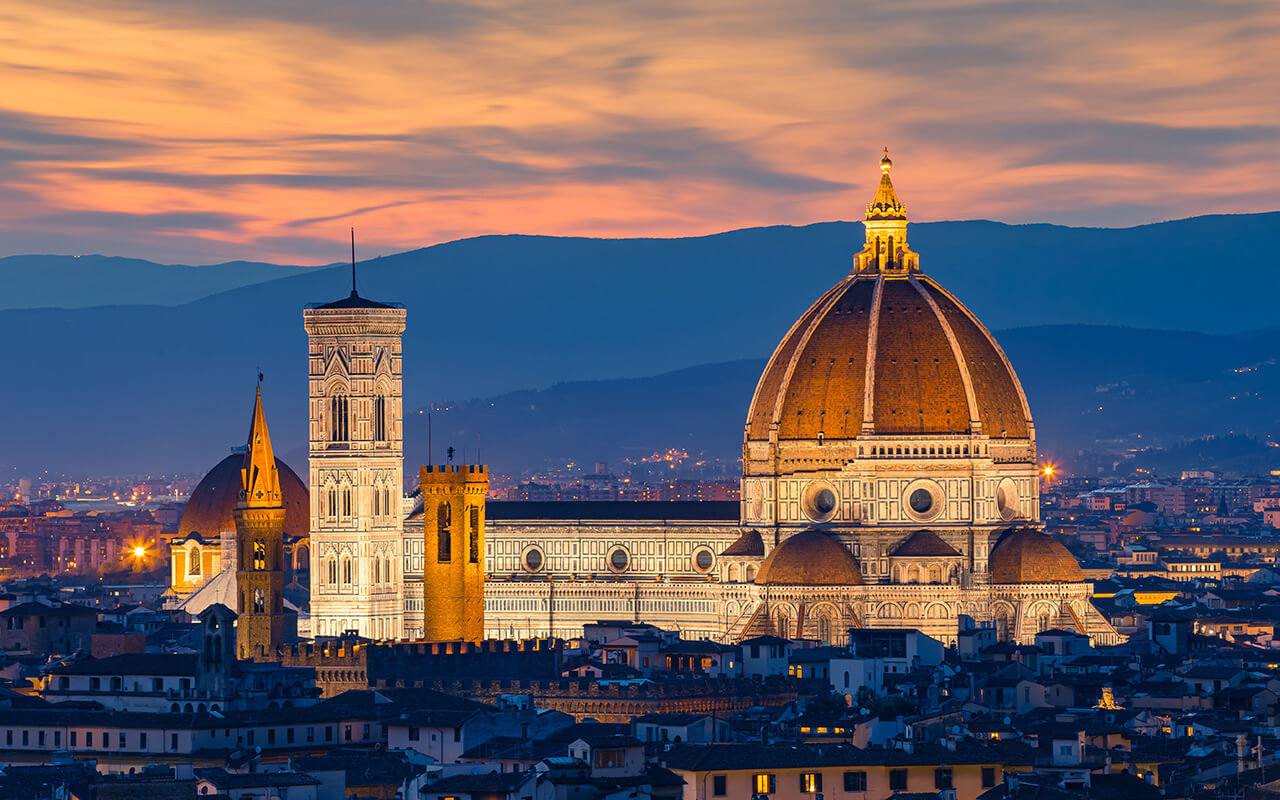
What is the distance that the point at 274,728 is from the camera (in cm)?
9019

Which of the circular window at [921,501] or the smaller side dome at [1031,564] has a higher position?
the circular window at [921,501]

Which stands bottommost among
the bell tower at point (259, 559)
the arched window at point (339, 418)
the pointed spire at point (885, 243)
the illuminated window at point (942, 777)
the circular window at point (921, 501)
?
the illuminated window at point (942, 777)

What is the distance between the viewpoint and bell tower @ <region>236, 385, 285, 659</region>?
12669cm

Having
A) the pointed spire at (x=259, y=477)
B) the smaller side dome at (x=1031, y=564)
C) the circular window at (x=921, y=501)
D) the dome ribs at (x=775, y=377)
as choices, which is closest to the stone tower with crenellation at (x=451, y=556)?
the pointed spire at (x=259, y=477)

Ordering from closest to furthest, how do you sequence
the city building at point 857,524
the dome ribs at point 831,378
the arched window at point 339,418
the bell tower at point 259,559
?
the bell tower at point 259,559
the city building at point 857,524
the dome ribs at point 831,378
the arched window at point 339,418

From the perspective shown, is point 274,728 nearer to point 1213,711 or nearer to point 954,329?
point 1213,711

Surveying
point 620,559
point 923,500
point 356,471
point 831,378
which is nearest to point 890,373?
point 831,378

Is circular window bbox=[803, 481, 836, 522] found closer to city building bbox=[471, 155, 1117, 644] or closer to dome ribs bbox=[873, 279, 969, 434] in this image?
city building bbox=[471, 155, 1117, 644]

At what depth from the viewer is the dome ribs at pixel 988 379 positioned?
147750mm

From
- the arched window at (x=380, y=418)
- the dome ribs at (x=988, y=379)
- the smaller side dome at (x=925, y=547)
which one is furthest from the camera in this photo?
the arched window at (x=380, y=418)

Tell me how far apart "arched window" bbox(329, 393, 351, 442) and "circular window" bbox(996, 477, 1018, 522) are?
1043 inches

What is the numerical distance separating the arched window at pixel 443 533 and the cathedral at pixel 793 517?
0.27ft

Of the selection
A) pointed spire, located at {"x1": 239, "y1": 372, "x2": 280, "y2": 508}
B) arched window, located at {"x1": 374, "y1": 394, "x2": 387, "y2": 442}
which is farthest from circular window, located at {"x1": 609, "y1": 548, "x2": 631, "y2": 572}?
pointed spire, located at {"x1": 239, "y1": 372, "x2": 280, "y2": 508}

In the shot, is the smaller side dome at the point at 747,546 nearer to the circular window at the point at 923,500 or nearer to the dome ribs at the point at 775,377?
the dome ribs at the point at 775,377
